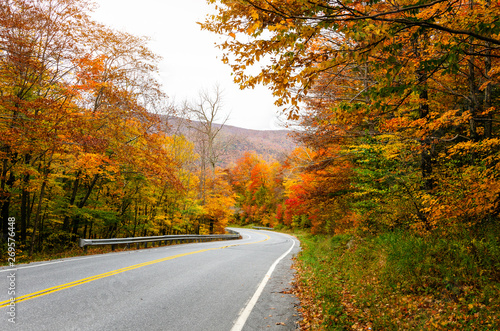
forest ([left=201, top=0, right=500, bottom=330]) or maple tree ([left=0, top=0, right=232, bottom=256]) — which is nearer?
forest ([left=201, top=0, right=500, bottom=330])

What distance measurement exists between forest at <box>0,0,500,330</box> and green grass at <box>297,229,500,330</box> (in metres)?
0.03

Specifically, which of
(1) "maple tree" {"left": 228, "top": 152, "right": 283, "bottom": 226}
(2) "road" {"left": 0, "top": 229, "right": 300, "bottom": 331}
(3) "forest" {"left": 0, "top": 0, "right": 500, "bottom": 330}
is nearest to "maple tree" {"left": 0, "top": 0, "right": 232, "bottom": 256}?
(3) "forest" {"left": 0, "top": 0, "right": 500, "bottom": 330}

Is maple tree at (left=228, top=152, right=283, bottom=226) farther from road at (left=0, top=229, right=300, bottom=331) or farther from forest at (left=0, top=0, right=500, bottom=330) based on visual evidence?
road at (left=0, top=229, right=300, bottom=331)

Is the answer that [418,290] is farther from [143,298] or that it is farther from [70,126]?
[70,126]

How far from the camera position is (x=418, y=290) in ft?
16.6

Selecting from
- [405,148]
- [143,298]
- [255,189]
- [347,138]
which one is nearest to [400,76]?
[405,148]

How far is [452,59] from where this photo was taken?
2.89m

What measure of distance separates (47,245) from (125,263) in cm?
1233

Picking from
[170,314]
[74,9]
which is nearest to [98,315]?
[170,314]

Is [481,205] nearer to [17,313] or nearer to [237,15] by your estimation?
[237,15]

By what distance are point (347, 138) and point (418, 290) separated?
8.34 m

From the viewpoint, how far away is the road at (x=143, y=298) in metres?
4.11

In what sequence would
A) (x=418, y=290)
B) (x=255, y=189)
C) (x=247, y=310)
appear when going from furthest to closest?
(x=255, y=189)
(x=418, y=290)
(x=247, y=310)

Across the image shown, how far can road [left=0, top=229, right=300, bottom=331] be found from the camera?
13.5 feet
